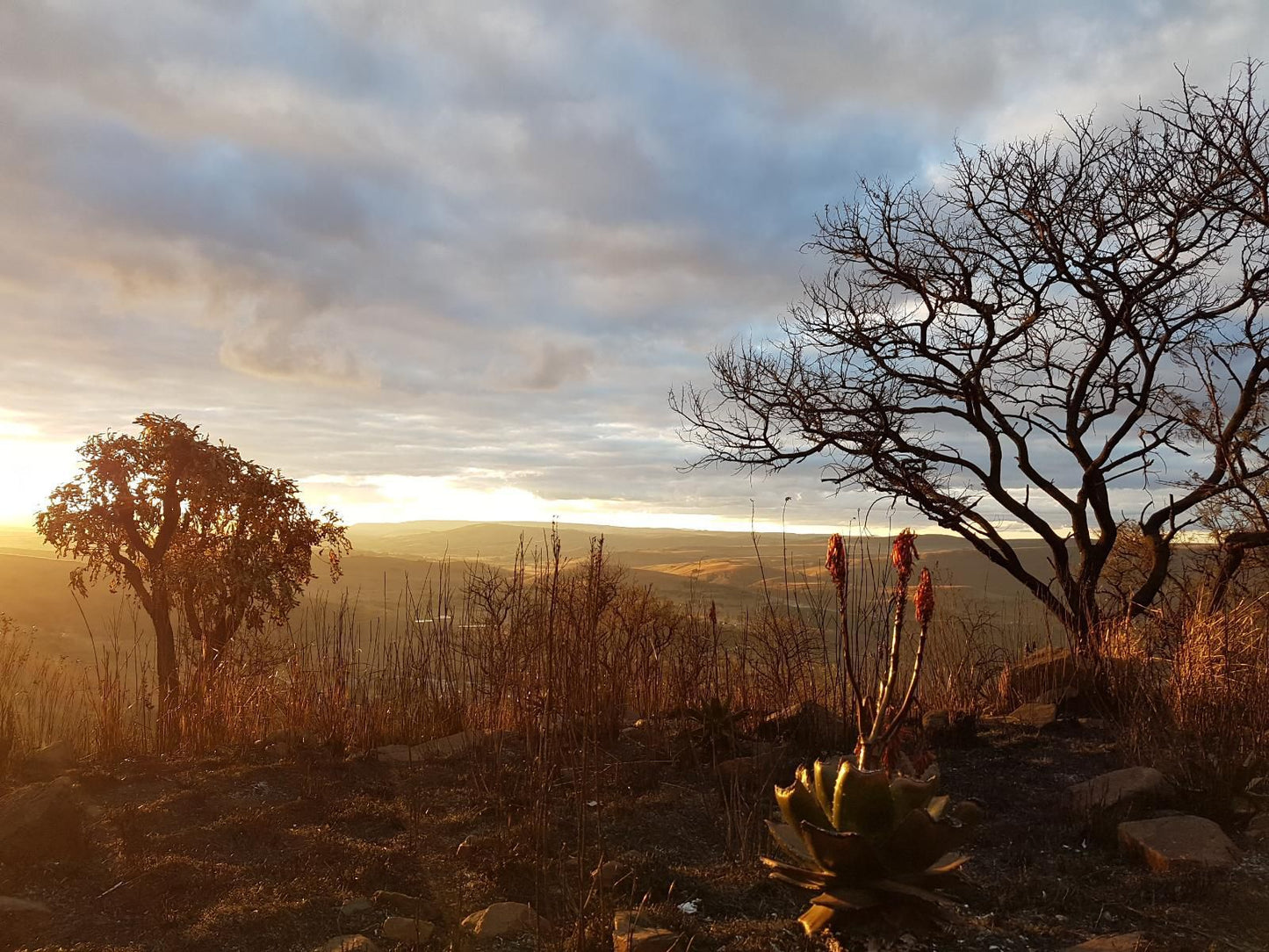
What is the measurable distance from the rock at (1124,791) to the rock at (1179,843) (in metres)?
0.37

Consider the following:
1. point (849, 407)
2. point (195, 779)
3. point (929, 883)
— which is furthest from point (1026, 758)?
point (195, 779)

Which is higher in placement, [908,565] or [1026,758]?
[908,565]

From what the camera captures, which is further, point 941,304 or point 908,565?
point 941,304

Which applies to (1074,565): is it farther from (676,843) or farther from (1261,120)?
(676,843)

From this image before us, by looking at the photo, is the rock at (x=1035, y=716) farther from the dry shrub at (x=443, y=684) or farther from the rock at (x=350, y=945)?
the rock at (x=350, y=945)

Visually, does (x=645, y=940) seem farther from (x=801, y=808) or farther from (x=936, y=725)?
(x=936, y=725)

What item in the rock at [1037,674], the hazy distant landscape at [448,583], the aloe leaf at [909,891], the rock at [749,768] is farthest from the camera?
the hazy distant landscape at [448,583]

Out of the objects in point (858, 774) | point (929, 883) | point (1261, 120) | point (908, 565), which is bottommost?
point (929, 883)

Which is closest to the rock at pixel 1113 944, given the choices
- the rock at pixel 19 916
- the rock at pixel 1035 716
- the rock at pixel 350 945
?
the rock at pixel 350 945

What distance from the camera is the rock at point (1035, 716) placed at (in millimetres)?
6602

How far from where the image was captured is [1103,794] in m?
4.48

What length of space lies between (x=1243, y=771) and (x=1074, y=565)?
6362 mm

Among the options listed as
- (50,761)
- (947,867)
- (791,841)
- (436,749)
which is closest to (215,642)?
(50,761)

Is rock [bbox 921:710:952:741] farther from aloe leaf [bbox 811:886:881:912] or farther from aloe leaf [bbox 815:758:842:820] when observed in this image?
aloe leaf [bbox 811:886:881:912]
